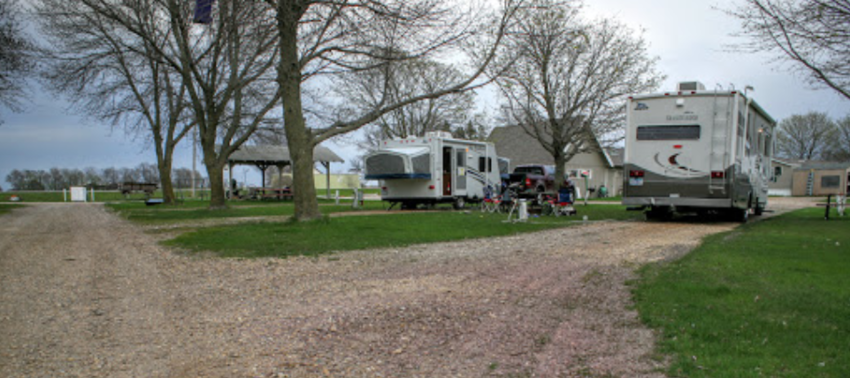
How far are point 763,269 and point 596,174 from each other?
37089 millimetres

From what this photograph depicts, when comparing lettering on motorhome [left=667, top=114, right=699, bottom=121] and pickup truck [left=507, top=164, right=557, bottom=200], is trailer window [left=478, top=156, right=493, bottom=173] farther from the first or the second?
lettering on motorhome [left=667, top=114, right=699, bottom=121]

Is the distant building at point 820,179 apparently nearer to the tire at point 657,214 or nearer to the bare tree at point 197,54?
the tire at point 657,214

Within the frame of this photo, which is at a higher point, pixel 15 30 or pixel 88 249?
pixel 15 30

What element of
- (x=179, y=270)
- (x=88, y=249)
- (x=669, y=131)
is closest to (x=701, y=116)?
(x=669, y=131)

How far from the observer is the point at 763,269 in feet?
22.6

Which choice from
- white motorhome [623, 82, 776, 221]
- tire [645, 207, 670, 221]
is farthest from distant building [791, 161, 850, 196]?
white motorhome [623, 82, 776, 221]

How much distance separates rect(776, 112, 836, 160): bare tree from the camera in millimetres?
61781

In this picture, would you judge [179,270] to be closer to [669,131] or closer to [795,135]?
[669,131]

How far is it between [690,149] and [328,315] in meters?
11.6

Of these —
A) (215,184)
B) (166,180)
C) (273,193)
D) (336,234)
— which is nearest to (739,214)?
(336,234)

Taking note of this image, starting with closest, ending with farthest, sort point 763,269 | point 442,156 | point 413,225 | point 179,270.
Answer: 1. point 763,269
2. point 179,270
3. point 413,225
4. point 442,156

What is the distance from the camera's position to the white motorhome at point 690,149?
13.2 m

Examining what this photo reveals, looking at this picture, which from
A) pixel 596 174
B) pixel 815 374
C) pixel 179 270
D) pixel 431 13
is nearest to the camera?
pixel 815 374

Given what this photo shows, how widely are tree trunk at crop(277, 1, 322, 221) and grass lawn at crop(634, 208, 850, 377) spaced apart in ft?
28.9
